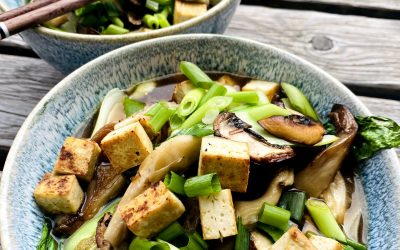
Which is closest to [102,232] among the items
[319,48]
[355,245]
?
[355,245]

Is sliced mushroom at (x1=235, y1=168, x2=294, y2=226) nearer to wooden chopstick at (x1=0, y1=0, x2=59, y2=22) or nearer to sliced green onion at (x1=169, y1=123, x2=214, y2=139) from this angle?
sliced green onion at (x1=169, y1=123, x2=214, y2=139)

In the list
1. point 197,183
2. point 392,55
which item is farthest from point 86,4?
point 392,55

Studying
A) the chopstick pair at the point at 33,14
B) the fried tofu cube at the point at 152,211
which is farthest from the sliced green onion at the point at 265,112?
the chopstick pair at the point at 33,14

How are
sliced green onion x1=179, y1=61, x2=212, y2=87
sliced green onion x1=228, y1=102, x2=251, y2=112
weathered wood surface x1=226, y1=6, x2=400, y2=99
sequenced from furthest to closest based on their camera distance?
1. weathered wood surface x1=226, y1=6, x2=400, y2=99
2. sliced green onion x1=179, y1=61, x2=212, y2=87
3. sliced green onion x1=228, y1=102, x2=251, y2=112

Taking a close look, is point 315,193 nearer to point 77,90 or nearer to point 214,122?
point 214,122

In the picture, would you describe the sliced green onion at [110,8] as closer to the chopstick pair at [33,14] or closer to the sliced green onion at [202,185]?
the chopstick pair at [33,14]

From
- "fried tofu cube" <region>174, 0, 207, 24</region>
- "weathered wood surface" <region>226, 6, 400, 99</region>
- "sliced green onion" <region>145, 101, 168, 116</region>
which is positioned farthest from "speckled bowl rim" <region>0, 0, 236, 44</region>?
"weathered wood surface" <region>226, 6, 400, 99</region>
